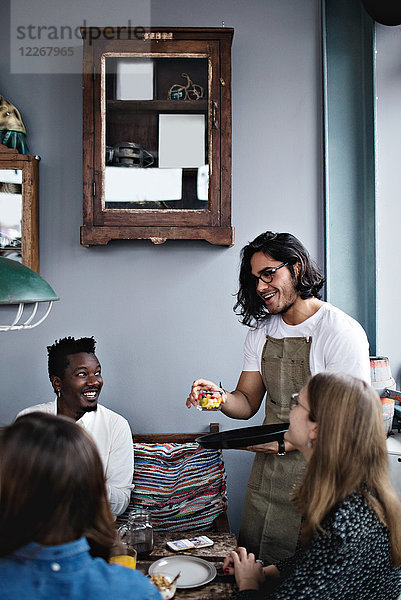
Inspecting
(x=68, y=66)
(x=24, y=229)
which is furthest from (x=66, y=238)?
(x=68, y=66)

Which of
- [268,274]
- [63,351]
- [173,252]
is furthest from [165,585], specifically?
[173,252]

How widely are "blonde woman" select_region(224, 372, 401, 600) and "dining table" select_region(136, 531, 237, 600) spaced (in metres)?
0.24

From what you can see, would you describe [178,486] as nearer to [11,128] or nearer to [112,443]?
[112,443]

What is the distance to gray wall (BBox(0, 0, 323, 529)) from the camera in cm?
277

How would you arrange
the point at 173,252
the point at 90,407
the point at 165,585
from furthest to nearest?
1. the point at 173,252
2. the point at 90,407
3. the point at 165,585

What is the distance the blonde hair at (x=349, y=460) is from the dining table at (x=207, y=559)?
32 centimetres

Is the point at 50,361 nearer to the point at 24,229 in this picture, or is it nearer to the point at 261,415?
Answer: the point at 24,229

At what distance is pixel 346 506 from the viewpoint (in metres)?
1.33

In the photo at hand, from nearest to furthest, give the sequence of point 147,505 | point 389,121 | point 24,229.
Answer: point 147,505
point 24,229
point 389,121

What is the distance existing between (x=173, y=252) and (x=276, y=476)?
3.64 ft

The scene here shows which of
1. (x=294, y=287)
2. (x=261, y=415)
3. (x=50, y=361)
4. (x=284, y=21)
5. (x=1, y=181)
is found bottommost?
(x=261, y=415)

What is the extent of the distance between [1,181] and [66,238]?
37 cm

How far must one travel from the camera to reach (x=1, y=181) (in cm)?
263

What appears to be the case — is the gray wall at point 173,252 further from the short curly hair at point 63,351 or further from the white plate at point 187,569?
the white plate at point 187,569
